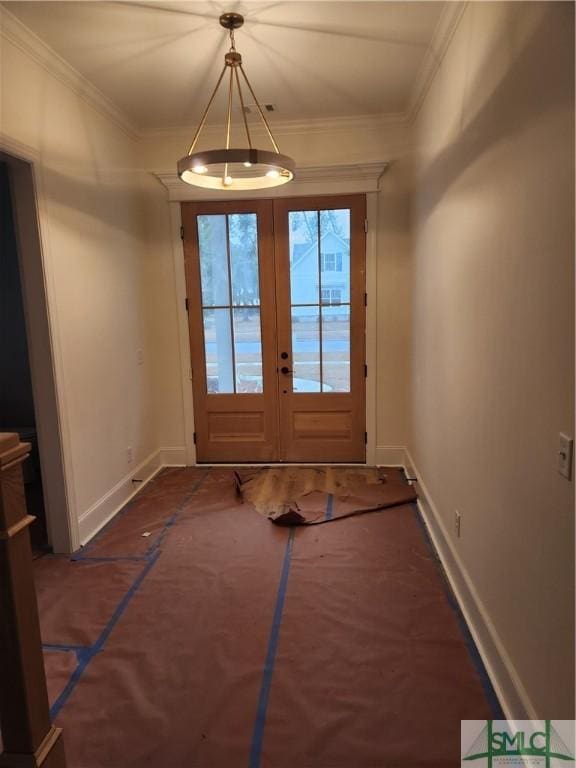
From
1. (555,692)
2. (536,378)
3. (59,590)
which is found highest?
(536,378)

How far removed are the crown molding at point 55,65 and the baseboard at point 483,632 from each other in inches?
137

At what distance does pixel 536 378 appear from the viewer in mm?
1434

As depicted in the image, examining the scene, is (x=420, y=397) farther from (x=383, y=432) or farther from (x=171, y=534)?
(x=171, y=534)

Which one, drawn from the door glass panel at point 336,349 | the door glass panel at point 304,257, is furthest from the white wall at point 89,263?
the door glass panel at point 336,349

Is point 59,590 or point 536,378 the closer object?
point 536,378

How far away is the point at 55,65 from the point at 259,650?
331cm

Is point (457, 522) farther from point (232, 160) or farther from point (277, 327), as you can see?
point (277, 327)

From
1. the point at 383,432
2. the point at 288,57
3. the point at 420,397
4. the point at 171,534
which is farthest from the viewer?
the point at 383,432

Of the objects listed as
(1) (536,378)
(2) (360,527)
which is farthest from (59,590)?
(1) (536,378)

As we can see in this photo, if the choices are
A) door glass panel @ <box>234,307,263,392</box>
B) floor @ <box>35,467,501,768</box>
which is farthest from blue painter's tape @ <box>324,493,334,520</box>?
door glass panel @ <box>234,307,263,392</box>

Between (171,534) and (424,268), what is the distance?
8.27 ft

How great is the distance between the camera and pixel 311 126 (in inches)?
150

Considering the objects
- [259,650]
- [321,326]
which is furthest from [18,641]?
[321,326]

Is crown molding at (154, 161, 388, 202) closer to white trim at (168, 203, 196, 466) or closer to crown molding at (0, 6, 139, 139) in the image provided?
white trim at (168, 203, 196, 466)
